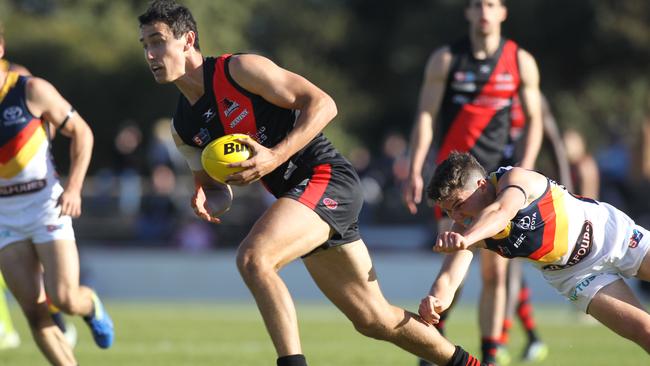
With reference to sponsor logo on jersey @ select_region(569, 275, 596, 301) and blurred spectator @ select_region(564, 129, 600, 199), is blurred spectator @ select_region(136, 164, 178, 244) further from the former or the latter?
sponsor logo on jersey @ select_region(569, 275, 596, 301)

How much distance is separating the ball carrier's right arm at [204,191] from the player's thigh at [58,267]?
Answer: 4.05 ft

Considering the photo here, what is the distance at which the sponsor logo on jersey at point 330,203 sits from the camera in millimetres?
6734

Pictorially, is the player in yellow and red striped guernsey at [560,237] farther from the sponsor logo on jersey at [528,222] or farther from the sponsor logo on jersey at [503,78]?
the sponsor logo on jersey at [503,78]

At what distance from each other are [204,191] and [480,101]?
2856 mm

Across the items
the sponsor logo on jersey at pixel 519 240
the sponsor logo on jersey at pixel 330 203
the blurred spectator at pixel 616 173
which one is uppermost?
the sponsor logo on jersey at pixel 330 203

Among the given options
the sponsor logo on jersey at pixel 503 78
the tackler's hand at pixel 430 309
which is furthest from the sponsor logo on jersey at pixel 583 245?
the sponsor logo on jersey at pixel 503 78

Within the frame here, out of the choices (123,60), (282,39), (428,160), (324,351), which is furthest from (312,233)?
(282,39)

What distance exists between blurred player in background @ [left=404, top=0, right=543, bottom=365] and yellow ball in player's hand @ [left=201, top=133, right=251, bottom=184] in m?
2.79

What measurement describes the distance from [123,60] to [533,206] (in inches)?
1230

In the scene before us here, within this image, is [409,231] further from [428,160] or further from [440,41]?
[440,41]

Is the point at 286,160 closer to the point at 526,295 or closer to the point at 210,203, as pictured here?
the point at 210,203

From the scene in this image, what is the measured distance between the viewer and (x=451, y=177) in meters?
6.56

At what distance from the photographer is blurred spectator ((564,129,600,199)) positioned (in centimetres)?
1323

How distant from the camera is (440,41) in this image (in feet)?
131
